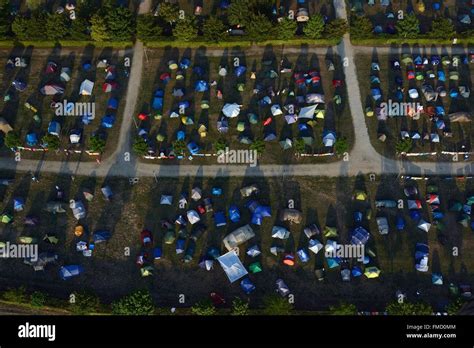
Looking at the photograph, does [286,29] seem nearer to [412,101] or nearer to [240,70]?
[240,70]

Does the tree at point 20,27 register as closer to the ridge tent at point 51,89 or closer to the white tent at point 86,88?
the ridge tent at point 51,89

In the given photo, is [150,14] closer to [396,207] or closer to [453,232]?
[396,207]

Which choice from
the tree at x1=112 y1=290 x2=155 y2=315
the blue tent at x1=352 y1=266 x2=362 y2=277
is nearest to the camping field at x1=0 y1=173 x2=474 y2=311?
the blue tent at x1=352 y1=266 x2=362 y2=277

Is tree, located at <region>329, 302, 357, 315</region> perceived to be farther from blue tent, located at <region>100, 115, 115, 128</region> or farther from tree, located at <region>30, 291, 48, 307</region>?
blue tent, located at <region>100, 115, 115, 128</region>

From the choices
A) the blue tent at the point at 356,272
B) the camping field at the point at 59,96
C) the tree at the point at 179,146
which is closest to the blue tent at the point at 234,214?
the tree at the point at 179,146

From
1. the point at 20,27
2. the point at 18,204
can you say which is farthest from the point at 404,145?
the point at 20,27
